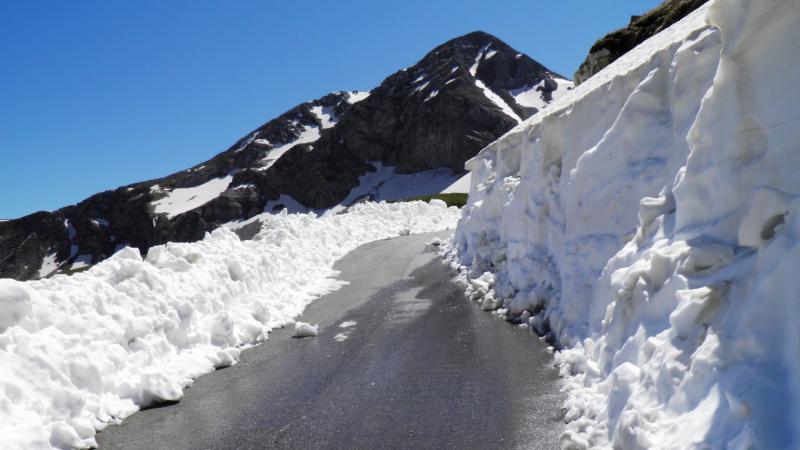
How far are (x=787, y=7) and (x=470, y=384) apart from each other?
5.20m

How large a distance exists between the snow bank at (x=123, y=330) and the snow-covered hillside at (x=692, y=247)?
17.6ft

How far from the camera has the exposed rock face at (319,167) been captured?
112m

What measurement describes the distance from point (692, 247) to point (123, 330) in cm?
718

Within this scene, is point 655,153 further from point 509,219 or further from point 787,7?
point 509,219

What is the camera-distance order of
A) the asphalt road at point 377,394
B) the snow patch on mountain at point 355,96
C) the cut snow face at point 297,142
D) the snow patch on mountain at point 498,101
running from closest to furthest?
the asphalt road at point 377,394
the snow patch on mountain at point 498,101
the cut snow face at point 297,142
the snow patch on mountain at point 355,96

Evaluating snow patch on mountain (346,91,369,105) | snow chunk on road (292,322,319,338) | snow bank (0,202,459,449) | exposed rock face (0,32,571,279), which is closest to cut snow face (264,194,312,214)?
exposed rock face (0,32,571,279)

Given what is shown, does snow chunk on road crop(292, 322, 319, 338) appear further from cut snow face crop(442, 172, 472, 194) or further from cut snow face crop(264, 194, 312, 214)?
cut snow face crop(264, 194, 312, 214)

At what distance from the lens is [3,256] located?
118 metres

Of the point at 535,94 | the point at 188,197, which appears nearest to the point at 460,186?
the point at 535,94

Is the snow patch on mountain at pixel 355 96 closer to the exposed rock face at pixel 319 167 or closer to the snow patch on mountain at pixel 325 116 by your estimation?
the snow patch on mountain at pixel 325 116

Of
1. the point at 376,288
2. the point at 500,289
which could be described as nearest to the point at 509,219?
the point at 500,289

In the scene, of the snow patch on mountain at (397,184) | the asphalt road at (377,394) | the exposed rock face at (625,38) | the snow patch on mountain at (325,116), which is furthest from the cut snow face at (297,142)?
the asphalt road at (377,394)

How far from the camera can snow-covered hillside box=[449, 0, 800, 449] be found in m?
3.28

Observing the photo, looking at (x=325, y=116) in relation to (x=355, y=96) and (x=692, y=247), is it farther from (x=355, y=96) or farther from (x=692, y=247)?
(x=692, y=247)
